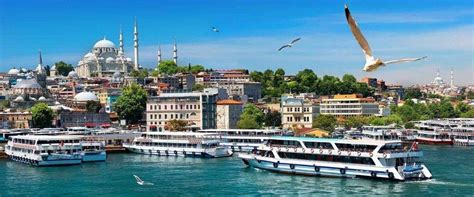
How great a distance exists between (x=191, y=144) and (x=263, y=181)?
677cm

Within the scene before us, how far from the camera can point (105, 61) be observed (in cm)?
5812

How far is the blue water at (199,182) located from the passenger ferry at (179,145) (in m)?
2.06

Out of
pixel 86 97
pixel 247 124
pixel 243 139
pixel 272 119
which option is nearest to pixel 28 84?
pixel 86 97

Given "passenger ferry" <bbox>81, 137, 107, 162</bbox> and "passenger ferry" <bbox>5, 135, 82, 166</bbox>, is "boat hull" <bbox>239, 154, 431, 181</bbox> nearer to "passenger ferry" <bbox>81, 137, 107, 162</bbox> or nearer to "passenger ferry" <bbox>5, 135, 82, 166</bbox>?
"passenger ferry" <bbox>81, 137, 107, 162</bbox>

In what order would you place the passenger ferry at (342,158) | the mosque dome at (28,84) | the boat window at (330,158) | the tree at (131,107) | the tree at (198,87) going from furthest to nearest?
the mosque dome at (28,84) → the tree at (198,87) → the tree at (131,107) → the boat window at (330,158) → the passenger ferry at (342,158)

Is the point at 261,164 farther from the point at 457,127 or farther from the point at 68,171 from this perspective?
the point at 457,127

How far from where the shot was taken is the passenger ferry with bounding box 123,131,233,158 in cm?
2134

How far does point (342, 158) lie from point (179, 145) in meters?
7.32

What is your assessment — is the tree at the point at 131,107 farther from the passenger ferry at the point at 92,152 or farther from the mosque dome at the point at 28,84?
the passenger ferry at the point at 92,152

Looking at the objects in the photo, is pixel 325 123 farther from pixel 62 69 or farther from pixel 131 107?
pixel 62 69

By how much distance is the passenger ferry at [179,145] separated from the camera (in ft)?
70.0

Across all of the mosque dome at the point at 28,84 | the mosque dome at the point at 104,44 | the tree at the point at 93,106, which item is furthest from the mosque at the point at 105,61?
the tree at the point at 93,106

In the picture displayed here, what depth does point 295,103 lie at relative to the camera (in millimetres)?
33469

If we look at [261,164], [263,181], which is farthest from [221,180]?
[261,164]
